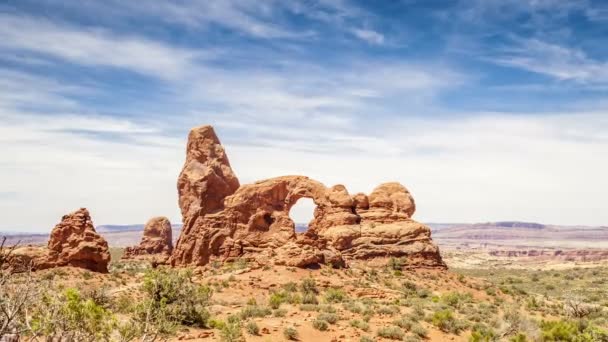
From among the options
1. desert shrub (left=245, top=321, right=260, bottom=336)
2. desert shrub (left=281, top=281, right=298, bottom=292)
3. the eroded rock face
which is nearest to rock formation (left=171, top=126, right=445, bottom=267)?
desert shrub (left=281, top=281, right=298, bottom=292)

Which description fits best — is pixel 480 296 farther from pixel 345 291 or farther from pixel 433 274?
pixel 345 291

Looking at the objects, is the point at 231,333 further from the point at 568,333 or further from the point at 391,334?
the point at 568,333

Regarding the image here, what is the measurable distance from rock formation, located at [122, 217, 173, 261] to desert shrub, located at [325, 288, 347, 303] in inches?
1787

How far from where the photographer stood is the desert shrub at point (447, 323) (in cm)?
2183

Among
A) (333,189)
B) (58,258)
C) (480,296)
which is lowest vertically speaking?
(480,296)

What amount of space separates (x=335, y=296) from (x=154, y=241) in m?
49.9

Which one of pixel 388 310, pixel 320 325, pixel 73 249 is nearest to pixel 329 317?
pixel 320 325

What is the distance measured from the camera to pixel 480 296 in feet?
113

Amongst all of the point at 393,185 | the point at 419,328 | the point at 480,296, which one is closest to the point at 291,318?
the point at 419,328

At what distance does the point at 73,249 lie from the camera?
37.0 m

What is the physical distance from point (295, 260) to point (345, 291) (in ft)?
17.2

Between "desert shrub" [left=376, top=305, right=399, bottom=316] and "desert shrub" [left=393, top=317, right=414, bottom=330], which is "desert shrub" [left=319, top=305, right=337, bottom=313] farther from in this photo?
"desert shrub" [left=393, top=317, right=414, bottom=330]

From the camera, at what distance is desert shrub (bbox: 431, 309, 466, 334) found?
71.6 ft

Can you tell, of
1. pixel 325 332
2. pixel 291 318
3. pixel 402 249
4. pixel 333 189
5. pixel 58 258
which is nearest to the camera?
pixel 325 332
